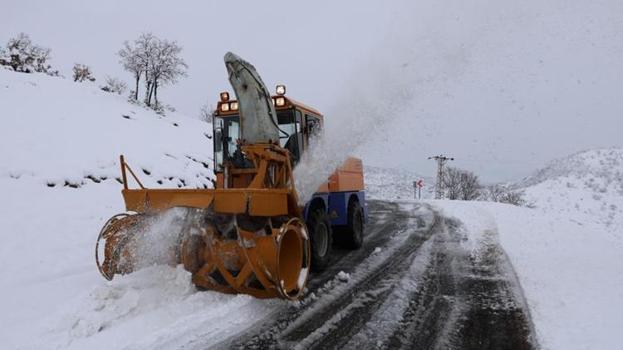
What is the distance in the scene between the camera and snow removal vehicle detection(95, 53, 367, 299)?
449cm

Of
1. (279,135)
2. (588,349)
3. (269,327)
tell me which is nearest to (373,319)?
(269,327)

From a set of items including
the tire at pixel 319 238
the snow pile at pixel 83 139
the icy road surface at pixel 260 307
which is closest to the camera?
the icy road surface at pixel 260 307

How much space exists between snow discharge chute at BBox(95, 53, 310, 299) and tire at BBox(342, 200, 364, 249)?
3.00m

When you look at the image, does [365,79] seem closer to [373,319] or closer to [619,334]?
[373,319]

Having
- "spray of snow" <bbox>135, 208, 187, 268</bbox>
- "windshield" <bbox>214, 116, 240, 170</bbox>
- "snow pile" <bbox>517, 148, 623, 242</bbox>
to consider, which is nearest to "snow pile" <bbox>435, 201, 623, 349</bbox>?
"spray of snow" <bbox>135, 208, 187, 268</bbox>

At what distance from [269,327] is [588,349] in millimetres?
2771

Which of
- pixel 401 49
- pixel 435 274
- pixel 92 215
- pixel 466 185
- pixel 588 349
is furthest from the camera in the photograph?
pixel 466 185

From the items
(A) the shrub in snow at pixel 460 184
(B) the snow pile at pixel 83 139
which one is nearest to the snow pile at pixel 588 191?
(B) the snow pile at pixel 83 139

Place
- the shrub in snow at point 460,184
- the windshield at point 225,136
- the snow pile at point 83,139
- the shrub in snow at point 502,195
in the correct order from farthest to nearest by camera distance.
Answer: the shrub in snow at point 460,184 → the shrub in snow at point 502,195 → the snow pile at point 83,139 → the windshield at point 225,136

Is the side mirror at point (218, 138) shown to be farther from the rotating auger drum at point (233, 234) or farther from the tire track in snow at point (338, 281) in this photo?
the tire track in snow at point (338, 281)

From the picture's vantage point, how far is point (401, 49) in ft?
22.6

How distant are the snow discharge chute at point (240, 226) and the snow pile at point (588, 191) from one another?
12.2m

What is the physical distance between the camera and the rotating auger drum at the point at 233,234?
4.42 meters

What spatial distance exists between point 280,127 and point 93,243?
4249 mm
